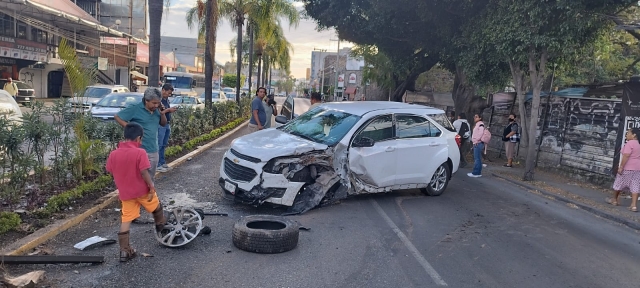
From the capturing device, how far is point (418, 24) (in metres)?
17.6

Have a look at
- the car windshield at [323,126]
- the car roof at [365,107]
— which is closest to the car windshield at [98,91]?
the car windshield at [323,126]

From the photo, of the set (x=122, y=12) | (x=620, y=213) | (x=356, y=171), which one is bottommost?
(x=620, y=213)

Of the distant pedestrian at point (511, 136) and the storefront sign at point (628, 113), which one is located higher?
the storefront sign at point (628, 113)

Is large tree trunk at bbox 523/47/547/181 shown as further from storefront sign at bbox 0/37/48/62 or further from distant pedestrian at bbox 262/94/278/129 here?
storefront sign at bbox 0/37/48/62

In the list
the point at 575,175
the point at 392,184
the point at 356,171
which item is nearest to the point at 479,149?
the point at 575,175

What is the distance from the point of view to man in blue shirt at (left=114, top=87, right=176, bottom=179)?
6395 millimetres

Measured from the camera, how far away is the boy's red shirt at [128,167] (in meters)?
4.70

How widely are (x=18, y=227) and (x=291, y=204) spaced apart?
337 centimetres

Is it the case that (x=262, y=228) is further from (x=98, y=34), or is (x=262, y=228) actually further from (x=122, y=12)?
(x=122, y=12)

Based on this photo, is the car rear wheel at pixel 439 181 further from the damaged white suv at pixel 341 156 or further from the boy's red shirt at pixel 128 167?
the boy's red shirt at pixel 128 167

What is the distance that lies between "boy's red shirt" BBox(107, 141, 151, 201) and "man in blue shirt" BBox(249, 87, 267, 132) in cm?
633

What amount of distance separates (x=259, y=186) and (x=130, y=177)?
2.33 m

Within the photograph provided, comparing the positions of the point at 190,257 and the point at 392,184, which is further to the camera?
the point at 392,184

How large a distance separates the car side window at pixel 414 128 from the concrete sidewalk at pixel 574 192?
3439 millimetres
